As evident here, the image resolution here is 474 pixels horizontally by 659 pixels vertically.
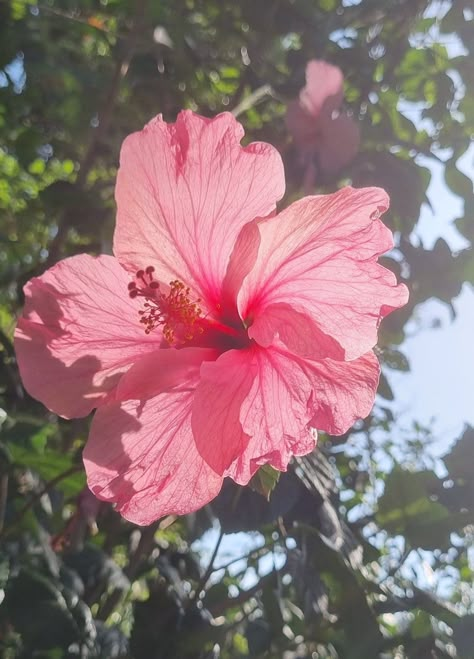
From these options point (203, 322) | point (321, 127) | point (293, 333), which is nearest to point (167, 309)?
point (203, 322)

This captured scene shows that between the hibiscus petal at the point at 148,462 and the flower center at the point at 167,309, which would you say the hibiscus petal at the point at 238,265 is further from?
the hibiscus petal at the point at 148,462

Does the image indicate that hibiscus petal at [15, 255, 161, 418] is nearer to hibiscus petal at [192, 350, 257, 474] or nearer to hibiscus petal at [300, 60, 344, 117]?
hibiscus petal at [192, 350, 257, 474]

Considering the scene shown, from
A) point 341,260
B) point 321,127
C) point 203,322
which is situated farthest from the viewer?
point 321,127

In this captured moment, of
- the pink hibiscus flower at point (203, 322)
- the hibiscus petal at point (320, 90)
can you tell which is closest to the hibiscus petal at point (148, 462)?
the pink hibiscus flower at point (203, 322)

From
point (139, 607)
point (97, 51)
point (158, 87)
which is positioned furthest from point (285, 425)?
point (97, 51)

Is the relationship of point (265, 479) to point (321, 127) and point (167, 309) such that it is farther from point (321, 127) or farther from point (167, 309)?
point (321, 127)

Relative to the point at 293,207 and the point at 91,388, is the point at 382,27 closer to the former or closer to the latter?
the point at 293,207
